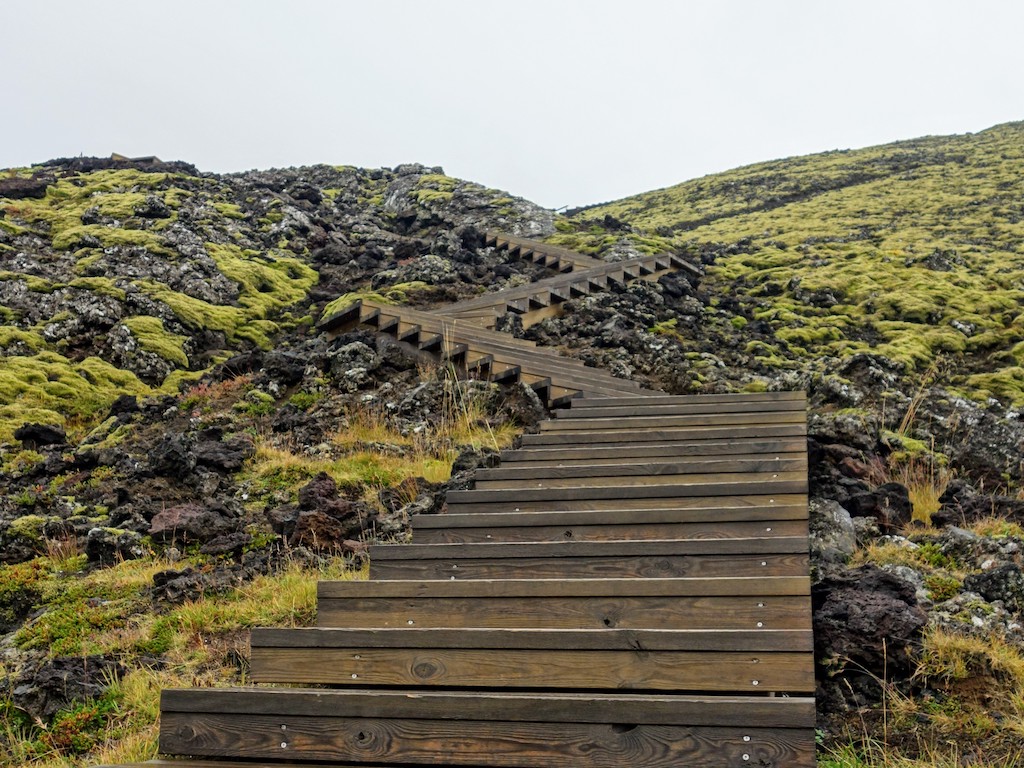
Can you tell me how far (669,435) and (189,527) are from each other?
495 cm

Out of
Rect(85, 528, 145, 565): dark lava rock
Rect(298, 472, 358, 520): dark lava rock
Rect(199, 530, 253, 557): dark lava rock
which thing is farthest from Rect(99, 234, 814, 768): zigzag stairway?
Rect(85, 528, 145, 565): dark lava rock

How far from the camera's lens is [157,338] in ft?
61.1

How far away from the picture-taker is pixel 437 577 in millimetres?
6281

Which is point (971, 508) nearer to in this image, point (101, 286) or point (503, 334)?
point (503, 334)

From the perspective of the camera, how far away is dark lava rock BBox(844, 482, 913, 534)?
25.9 feet

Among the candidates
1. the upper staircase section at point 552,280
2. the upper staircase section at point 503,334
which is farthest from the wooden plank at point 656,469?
the upper staircase section at point 552,280

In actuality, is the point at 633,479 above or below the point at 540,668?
above

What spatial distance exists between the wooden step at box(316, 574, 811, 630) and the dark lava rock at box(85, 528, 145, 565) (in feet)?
12.7

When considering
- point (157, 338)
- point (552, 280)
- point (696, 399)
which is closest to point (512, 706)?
point (696, 399)

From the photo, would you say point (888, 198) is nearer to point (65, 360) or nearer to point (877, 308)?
point (877, 308)

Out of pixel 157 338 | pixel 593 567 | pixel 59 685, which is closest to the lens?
pixel 593 567

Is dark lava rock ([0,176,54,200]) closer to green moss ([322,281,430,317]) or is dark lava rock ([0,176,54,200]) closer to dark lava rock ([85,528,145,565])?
green moss ([322,281,430,317])

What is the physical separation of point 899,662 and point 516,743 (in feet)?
8.44

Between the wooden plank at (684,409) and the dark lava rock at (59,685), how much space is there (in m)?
5.37
